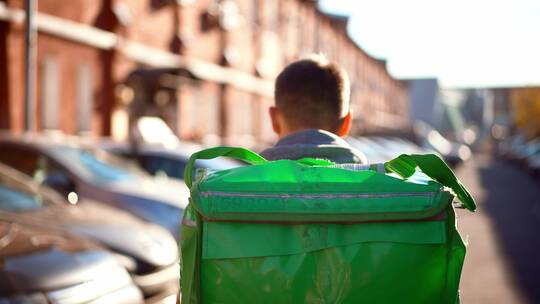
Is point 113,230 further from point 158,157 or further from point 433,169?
point 433,169

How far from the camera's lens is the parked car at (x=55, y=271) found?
3277mm

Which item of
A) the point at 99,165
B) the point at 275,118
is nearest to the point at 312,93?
the point at 275,118

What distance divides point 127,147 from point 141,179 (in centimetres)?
135

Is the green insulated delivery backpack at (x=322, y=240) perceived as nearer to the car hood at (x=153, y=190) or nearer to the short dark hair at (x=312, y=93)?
the short dark hair at (x=312, y=93)

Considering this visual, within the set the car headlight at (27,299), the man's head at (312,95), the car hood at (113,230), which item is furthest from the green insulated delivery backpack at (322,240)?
the car hood at (113,230)

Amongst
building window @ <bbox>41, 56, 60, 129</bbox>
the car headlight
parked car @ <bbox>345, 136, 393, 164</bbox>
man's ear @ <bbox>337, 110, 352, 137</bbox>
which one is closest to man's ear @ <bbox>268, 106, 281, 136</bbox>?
man's ear @ <bbox>337, 110, 352, 137</bbox>

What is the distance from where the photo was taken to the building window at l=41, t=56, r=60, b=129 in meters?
15.7

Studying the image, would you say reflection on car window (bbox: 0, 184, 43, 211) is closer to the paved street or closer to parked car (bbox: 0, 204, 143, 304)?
parked car (bbox: 0, 204, 143, 304)

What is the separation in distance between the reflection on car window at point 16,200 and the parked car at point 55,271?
2.71ft

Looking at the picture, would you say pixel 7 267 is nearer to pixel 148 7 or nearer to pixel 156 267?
pixel 156 267

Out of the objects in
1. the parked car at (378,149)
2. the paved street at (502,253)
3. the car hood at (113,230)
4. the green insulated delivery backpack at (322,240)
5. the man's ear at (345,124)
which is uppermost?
the man's ear at (345,124)

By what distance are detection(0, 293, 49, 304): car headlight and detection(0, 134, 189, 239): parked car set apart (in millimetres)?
3194

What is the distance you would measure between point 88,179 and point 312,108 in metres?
5.34

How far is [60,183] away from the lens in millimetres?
6562
